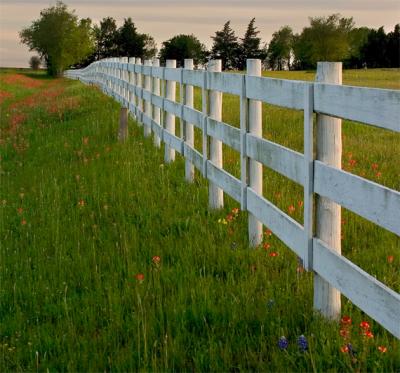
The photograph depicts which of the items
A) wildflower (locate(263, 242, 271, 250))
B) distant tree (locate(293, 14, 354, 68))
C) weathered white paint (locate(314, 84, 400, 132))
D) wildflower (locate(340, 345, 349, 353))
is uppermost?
distant tree (locate(293, 14, 354, 68))

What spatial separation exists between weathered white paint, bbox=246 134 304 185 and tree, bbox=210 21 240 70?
144 metres

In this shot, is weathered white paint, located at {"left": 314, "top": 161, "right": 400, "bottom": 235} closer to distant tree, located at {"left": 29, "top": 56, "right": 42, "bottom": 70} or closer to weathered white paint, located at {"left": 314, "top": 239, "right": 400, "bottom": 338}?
weathered white paint, located at {"left": 314, "top": 239, "right": 400, "bottom": 338}

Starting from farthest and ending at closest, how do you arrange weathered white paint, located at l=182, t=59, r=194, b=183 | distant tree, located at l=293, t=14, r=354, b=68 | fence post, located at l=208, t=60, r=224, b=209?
distant tree, located at l=293, t=14, r=354, b=68 → weathered white paint, located at l=182, t=59, r=194, b=183 → fence post, located at l=208, t=60, r=224, b=209

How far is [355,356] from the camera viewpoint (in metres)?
4.16

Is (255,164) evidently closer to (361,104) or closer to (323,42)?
(361,104)

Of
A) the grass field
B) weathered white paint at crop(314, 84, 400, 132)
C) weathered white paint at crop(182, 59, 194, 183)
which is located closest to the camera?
weathered white paint at crop(314, 84, 400, 132)

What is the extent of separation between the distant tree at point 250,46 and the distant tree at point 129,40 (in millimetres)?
21516

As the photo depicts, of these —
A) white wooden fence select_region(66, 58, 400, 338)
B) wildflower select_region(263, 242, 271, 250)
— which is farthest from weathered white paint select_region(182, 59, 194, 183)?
wildflower select_region(263, 242, 271, 250)

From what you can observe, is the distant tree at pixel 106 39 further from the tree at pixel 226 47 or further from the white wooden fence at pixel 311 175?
the white wooden fence at pixel 311 175

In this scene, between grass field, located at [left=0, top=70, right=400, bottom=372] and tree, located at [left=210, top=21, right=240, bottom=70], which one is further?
tree, located at [left=210, top=21, right=240, bottom=70]

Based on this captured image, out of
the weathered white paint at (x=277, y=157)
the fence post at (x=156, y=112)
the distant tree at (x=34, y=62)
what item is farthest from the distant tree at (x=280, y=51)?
the weathered white paint at (x=277, y=157)

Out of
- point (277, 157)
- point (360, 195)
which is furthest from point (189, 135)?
point (360, 195)

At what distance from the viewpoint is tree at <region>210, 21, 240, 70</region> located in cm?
14938

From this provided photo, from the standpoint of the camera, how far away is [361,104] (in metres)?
4.15
